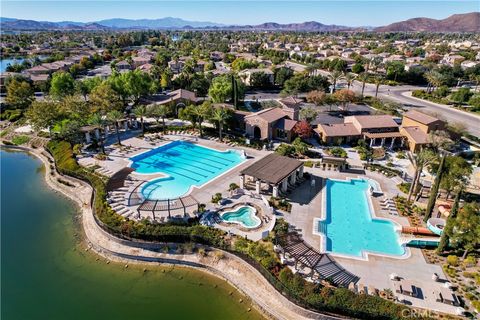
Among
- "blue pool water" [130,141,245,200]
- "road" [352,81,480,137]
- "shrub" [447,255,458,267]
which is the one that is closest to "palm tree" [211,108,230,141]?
"blue pool water" [130,141,245,200]

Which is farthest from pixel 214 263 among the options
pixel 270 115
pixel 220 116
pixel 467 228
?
pixel 270 115

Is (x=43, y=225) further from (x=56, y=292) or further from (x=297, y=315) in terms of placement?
(x=297, y=315)

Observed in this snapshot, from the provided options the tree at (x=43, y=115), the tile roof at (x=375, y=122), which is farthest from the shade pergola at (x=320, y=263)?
the tree at (x=43, y=115)

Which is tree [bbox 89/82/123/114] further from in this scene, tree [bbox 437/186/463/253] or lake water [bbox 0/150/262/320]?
tree [bbox 437/186/463/253]

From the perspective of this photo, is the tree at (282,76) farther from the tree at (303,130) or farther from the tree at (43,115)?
the tree at (43,115)

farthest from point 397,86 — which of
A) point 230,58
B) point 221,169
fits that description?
point 221,169
